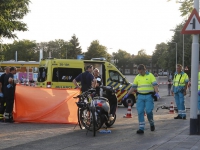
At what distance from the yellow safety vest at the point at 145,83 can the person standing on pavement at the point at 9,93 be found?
178 inches

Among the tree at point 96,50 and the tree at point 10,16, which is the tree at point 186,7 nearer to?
the tree at point 10,16

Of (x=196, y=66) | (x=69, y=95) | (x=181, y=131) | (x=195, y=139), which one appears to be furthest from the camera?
(x=69, y=95)

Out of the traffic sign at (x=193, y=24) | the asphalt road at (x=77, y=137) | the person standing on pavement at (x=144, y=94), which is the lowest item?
the asphalt road at (x=77, y=137)

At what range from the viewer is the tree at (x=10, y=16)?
28.5 meters

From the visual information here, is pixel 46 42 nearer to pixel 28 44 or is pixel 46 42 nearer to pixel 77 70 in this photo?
pixel 28 44

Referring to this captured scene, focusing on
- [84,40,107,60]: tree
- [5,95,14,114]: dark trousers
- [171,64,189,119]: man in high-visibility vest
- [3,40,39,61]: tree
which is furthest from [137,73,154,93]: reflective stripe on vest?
[3,40,39,61]: tree

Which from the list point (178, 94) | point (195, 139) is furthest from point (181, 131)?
point (178, 94)

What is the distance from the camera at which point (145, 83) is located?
10.3 metres

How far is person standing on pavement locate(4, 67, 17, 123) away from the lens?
12.8m

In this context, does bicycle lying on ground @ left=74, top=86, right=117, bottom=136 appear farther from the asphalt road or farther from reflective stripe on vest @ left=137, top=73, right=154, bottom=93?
reflective stripe on vest @ left=137, top=73, right=154, bottom=93

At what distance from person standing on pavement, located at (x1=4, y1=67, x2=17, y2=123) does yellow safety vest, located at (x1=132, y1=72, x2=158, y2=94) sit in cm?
453

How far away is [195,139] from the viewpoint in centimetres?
866

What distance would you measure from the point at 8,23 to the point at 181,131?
2147cm

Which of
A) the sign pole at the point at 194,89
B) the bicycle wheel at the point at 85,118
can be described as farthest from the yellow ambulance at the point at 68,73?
the sign pole at the point at 194,89
